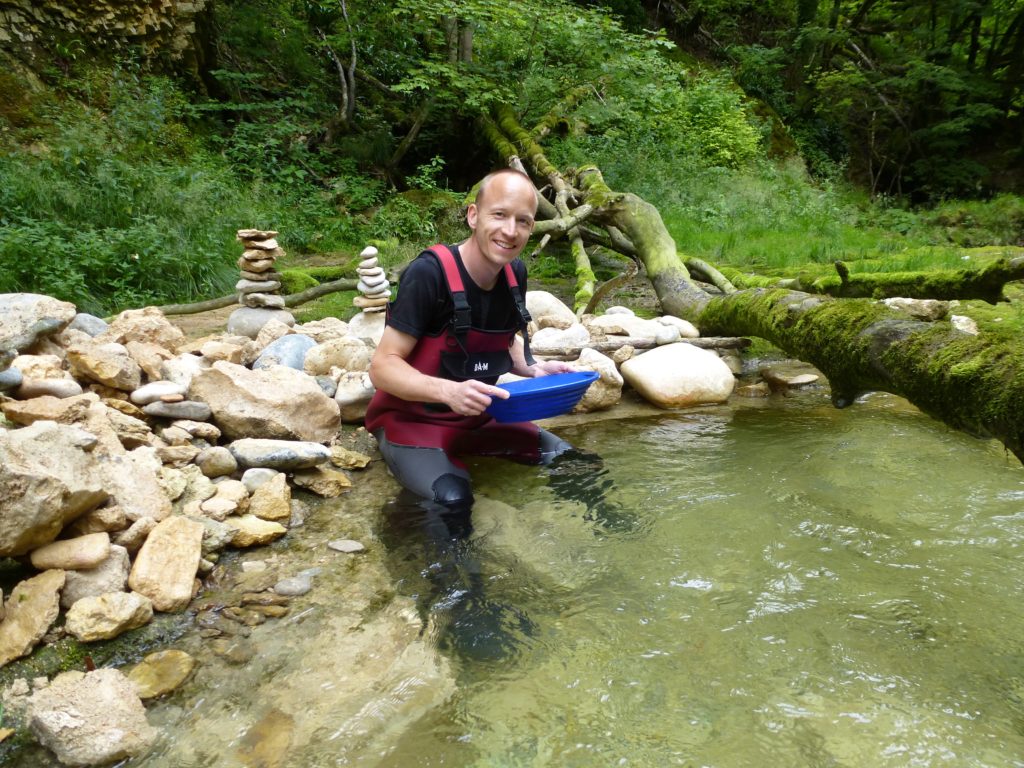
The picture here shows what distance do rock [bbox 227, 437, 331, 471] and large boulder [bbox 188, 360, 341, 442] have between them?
18 centimetres

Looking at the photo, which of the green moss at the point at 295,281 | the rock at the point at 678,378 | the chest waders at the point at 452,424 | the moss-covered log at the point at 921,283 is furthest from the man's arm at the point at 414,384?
the green moss at the point at 295,281

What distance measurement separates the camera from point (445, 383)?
2.60 metres

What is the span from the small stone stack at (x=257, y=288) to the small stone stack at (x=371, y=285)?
2.25 ft

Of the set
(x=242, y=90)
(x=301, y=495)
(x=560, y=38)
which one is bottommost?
(x=301, y=495)

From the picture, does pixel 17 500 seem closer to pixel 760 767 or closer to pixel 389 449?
pixel 389 449

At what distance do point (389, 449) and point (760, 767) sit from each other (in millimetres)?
2027

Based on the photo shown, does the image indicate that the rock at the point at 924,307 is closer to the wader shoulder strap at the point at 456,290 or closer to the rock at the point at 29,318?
the wader shoulder strap at the point at 456,290

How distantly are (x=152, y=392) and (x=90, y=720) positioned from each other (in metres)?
2.14

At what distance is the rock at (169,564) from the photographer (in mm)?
2395

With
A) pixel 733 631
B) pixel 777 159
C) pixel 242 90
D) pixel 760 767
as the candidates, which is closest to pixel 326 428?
pixel 733 631

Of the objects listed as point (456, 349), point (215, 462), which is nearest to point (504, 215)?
point (456, 349)

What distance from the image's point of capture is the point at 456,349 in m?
3.00

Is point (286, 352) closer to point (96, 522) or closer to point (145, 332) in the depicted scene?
point (145, 332)

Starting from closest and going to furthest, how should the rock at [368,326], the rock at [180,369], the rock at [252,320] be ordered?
the rock at [180,369]
the rock at [368,326]
the rock at [252,320]
